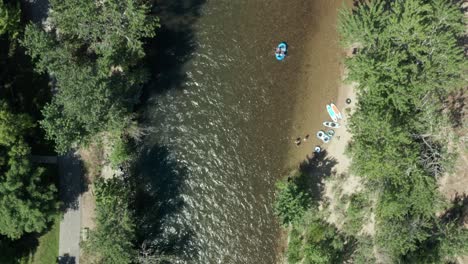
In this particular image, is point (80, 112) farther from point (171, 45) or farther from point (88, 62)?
point (171, 45)

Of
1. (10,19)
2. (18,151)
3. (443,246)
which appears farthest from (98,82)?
(443,246)

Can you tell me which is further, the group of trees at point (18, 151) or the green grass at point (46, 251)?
the green grass at point (46, 251)

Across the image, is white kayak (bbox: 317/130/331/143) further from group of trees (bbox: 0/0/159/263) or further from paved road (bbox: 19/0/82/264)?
paved road (bbox: 19/0/82/264)

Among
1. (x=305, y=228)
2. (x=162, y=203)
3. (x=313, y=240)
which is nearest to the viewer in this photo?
(x=313, y=240)

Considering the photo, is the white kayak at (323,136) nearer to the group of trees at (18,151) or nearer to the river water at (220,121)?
the river water at (220,121)

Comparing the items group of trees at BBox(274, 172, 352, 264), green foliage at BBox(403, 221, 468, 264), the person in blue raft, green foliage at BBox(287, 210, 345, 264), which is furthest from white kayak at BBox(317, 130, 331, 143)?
green foliage at BBox(403, 221, 468, 264)

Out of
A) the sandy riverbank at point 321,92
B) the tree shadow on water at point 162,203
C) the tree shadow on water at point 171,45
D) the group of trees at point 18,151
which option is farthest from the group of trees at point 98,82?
the sandy riverbank at point 321,92

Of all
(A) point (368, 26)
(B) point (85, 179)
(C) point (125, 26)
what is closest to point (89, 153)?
(B) point (85, 179)
